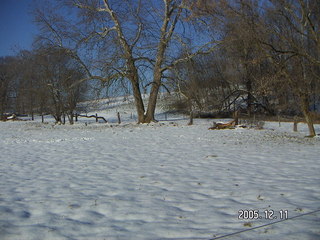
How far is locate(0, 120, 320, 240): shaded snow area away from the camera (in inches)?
125

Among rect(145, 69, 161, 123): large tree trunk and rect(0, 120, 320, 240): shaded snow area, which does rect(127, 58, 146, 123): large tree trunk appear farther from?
rect(0, 120, 320, 240): shaded snow area

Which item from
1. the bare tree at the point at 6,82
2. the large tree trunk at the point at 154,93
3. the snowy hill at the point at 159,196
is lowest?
the snowy hill at the point at 159,196

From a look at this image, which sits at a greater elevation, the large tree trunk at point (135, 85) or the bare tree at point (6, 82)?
the bare tree at point (6, 82)

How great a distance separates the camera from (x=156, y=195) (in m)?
4.39

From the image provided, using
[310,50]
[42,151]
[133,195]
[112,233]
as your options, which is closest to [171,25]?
[310,50]

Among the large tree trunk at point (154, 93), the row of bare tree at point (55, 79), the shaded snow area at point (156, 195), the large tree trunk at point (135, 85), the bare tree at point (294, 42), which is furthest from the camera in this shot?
the row of bare tree at point (55, 79)

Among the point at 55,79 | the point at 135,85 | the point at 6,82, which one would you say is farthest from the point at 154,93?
the point at 6,82

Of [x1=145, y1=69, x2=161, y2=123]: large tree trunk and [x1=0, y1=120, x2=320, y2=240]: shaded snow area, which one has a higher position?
[x1=145, y1=69, x2=161, y2=123]: large tree trunk

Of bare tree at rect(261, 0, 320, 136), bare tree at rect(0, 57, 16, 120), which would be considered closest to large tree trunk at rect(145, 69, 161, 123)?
bare tree at rect(261, 0, 320, 136)

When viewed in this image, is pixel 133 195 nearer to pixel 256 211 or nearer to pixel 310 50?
pixel 256 211

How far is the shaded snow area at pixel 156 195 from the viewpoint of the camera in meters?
3.18

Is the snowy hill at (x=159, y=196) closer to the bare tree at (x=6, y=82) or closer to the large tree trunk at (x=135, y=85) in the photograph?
the large tree trunk at (x=135, y=85)

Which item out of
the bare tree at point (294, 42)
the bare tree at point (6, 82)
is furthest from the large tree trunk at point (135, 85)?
the bare tree at point (6, 82)

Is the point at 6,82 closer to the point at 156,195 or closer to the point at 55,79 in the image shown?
the point at 55,79
